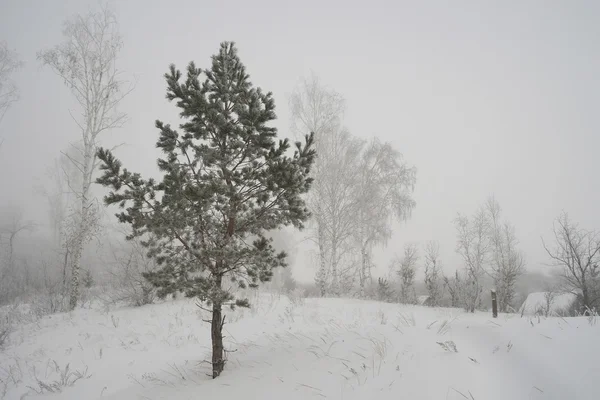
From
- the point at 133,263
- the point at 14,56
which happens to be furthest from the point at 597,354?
the point at 14,56

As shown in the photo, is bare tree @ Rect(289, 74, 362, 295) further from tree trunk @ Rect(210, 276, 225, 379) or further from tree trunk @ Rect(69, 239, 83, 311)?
tree trunk @ Rect(69, 239, 83, 311)

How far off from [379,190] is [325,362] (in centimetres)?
1505

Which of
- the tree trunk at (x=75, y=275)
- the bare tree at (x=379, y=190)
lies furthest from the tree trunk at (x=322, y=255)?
the tree trunk at (x=75, y=275)

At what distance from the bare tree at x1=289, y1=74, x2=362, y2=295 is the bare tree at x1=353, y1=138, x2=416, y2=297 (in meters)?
0.81

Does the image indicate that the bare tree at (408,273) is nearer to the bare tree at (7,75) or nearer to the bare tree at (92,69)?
the bare tree at (92,69)

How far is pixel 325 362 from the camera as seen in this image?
3.85 meters

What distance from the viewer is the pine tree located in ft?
14.4

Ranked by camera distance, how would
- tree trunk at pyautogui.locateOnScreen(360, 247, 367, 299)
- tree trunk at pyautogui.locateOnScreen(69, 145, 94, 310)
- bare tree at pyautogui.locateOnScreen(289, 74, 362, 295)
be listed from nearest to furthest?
tree trunk at pyautogui.locateOnScreen(69, 145, 94, 310) → bare tree at pyautogui.locateOnScreen(289, 74, 362, 295) → tree trunk at pyautogui.locateOnScreen(360, 247, 367, 299)

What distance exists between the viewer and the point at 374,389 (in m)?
2.88

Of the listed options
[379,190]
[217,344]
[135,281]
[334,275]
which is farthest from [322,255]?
[217,344]

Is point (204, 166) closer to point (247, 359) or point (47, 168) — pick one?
point (247, 359)

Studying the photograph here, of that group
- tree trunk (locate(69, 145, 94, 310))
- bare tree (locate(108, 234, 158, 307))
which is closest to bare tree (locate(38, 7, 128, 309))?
tree trunk (locate(69, 145, 94, 310))

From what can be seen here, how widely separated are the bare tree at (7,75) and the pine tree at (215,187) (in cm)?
1612

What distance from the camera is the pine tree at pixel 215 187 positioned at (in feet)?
14.4
